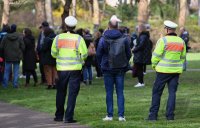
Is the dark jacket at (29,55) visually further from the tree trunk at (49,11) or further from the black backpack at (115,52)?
the tree trunk at (49,11)

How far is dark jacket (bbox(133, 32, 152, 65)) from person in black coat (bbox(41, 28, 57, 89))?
2.56 meters

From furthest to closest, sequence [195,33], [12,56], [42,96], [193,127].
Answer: [195,33] < [12,56] < [42,96] < [193,127]

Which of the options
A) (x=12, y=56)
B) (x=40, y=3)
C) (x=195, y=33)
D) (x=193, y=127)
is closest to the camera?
(x=193, y=127)

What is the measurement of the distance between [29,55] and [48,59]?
1492 mm

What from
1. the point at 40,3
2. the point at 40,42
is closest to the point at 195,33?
the point at 40,3

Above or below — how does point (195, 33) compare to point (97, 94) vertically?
below

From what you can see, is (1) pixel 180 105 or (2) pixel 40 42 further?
(2) pixel 40 42

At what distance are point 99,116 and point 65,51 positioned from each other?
1.77 m

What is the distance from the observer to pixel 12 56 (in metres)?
21.7

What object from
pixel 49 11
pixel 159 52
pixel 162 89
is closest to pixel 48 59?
pixel 162 89

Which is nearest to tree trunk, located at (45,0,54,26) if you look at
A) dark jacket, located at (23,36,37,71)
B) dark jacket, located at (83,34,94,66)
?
dark jacket, located at (83,34,94,66)

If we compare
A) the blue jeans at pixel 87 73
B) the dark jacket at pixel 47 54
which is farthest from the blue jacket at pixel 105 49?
the blue jeans at pixel 87 73

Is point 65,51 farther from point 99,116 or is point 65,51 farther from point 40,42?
point 40,42

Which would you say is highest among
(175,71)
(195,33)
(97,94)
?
(175,71)
